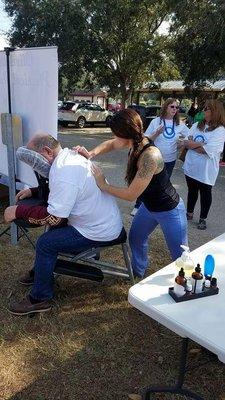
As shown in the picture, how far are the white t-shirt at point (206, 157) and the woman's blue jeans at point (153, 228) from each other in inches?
67.3

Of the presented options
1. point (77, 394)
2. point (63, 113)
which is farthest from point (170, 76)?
point (77, 394)

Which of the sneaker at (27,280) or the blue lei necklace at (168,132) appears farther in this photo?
the blue lei necklace at (168,132)

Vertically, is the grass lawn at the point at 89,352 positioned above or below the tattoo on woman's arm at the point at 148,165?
below

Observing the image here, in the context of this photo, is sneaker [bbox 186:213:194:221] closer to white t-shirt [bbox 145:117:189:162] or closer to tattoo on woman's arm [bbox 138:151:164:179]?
white t-shirt [bbox 145:117:189:162]

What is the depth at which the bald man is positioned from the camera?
2514mm

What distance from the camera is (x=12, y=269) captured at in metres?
3.62

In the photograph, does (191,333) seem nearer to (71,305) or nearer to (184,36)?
(71,305)

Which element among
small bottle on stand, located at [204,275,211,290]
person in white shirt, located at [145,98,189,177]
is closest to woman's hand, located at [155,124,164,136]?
person in white shirt, located at [145,98,189,177]

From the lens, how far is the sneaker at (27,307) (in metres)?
2.84

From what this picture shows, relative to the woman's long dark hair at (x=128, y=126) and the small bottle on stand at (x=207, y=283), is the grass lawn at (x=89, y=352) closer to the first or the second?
the small bottle on stand at (x=207, y=283)

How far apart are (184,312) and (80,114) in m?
21.3

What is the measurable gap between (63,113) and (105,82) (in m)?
2.97

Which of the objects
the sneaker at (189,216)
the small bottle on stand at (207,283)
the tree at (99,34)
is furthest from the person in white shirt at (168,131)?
the tree at (99,34)

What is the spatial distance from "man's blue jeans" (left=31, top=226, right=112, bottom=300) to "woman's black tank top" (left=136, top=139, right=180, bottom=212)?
49cm
